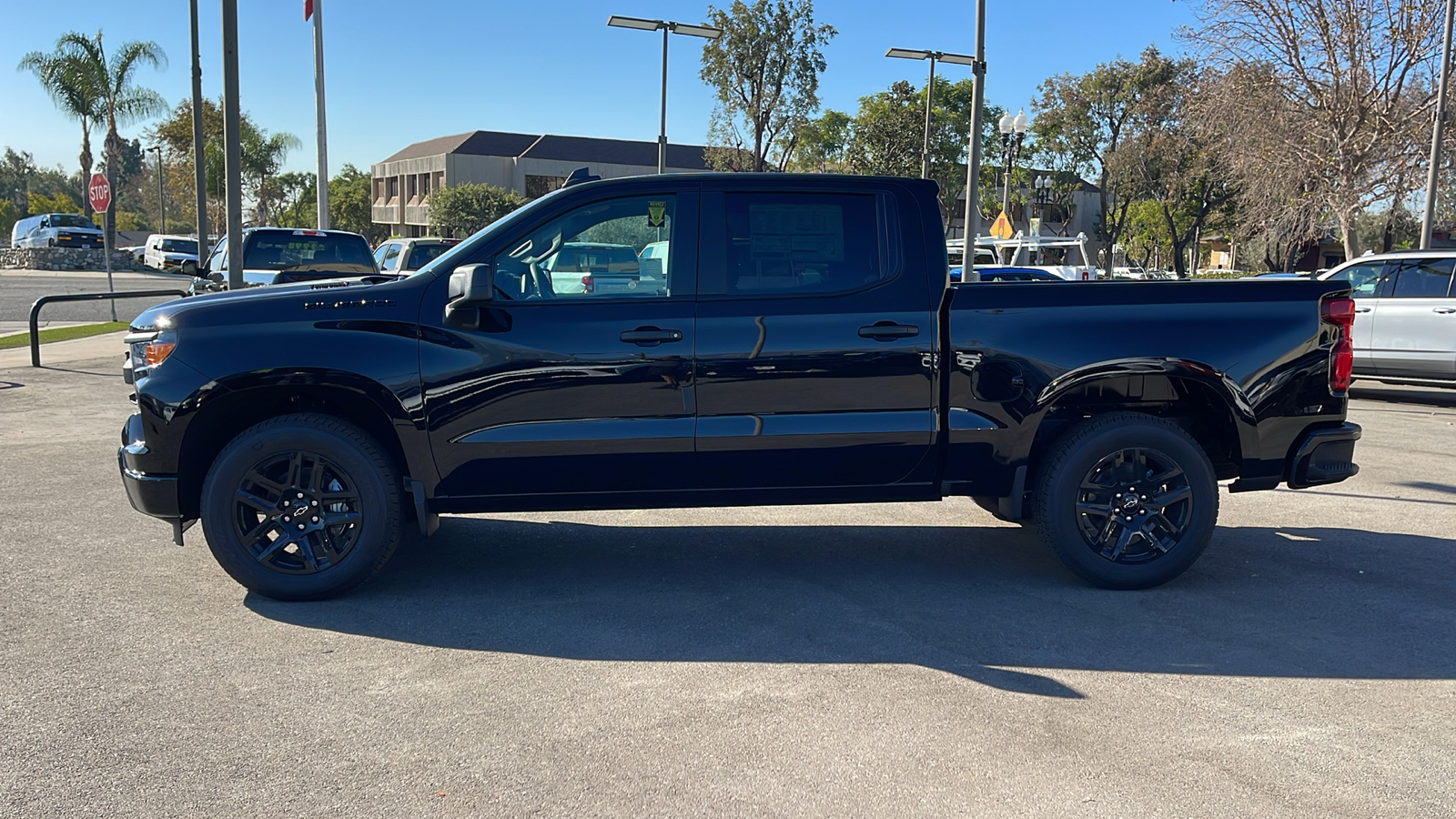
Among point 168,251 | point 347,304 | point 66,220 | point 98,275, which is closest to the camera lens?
point 347,304

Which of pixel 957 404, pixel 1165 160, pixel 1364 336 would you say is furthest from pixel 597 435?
pixel 1165 160

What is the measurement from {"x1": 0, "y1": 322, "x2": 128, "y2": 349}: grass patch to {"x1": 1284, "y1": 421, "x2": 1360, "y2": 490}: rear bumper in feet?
57.0

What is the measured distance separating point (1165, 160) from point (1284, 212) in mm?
19378

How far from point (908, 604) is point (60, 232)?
49789 millimetres

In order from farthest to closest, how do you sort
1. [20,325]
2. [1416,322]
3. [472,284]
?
[20,325] < [1416,322] < [472,284]

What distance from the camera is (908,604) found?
17.1 feet

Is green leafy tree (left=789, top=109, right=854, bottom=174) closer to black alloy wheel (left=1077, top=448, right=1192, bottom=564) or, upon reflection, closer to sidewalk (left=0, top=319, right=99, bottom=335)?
sidewalk (left=0, top=319, right=99, bottom=335)

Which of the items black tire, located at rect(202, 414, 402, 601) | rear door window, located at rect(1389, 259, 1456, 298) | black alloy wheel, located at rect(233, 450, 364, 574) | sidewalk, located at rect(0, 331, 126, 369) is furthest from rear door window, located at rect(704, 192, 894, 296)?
sidewalk, located at rect(0, 331, 126, 369)

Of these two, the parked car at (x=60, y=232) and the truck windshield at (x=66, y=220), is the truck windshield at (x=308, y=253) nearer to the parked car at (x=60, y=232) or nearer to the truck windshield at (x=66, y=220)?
the parked car at (x=60, y=232)

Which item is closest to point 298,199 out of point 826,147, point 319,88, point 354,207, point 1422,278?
point 354,207

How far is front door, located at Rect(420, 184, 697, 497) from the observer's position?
5.06 meters

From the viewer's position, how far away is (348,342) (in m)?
5.03

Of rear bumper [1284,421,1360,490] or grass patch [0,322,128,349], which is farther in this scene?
grass patch [0,322,128,349]

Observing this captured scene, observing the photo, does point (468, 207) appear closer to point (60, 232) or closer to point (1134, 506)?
point (60, 232)
